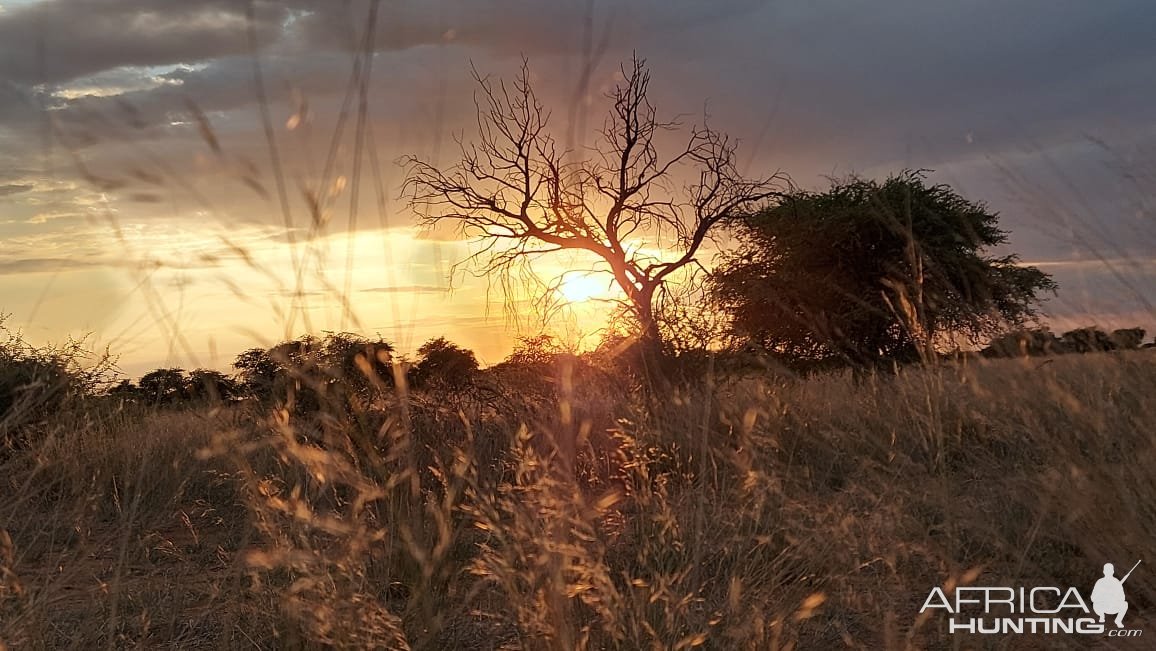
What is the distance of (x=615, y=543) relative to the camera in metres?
3.66

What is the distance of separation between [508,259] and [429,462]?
269 inches

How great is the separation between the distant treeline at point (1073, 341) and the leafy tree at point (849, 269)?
698cm

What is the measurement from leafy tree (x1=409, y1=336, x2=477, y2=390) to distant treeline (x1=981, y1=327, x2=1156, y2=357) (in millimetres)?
4496

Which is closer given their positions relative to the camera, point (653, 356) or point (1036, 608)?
point (1036, 608)

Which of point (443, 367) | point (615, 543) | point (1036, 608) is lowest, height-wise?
point (1036, 608)

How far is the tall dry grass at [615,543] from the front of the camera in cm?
234

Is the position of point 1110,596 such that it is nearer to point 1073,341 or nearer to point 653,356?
point 1073,341

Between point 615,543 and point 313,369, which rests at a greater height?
point 313,369

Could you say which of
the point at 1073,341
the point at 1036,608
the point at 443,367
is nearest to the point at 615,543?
the point at 1036,608

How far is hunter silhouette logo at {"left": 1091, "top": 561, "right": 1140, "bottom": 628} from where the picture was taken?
300 centimetres

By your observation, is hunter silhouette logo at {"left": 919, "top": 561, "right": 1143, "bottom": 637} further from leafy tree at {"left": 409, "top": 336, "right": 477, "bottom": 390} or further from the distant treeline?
leafy tree at {"left": 409, "top": 336, "right": 477, "bottom": 390}

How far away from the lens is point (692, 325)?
29.5 feet

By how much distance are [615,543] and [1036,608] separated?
1640 millimetres

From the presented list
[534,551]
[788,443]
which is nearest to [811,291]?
[788,443]
